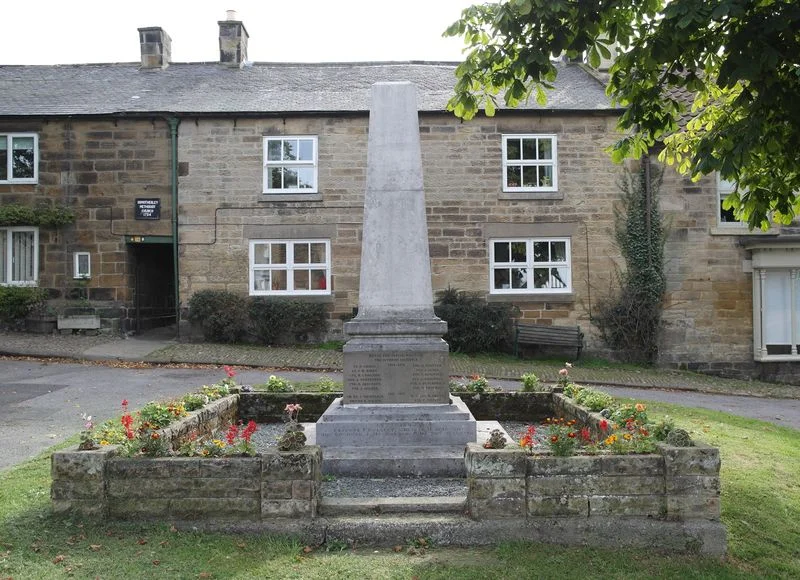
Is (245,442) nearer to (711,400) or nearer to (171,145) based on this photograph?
(711,400)

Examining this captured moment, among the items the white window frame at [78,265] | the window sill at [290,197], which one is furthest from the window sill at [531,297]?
the white window frame at [78,265]

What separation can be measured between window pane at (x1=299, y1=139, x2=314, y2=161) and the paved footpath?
16.8 ft

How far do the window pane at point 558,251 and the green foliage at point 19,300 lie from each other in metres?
13.4

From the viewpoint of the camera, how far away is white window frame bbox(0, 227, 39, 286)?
17828 millimetres

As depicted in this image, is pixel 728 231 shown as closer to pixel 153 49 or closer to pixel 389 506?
pixel 389 506

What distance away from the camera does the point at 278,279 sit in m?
17.8

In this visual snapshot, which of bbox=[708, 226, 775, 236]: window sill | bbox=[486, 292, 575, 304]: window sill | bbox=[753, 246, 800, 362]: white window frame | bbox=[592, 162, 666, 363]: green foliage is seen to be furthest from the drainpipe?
bbox=[753, 246, 800, 362]: white window frame

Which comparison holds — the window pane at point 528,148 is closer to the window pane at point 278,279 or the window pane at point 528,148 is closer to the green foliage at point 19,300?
the window pane at point 278,279

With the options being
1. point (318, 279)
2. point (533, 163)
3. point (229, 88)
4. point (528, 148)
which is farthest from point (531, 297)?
point (229, 88)

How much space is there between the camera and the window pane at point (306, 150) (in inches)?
702

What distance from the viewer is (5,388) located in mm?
11422

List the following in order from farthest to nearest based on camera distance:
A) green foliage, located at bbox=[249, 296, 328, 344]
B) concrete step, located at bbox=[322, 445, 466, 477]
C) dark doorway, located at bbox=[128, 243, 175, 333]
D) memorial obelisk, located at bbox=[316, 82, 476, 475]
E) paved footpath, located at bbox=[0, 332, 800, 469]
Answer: dark doorway, located at bbox=[128, 243, 175, 333], green foliage, located at bbox=[249, 296, 328, 344], paved footpath, located at bbox=[0, 332, 800, 469], memorial obelisk, located at bbox=[316, 82, 476, 475], concrete step, located at bbox=[322, 445, 466, 477]

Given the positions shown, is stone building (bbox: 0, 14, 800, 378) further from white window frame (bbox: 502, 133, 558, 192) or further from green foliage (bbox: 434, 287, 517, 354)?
green foliage (bbox: 434, 287, 517, 354)

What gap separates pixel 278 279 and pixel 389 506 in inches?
523
